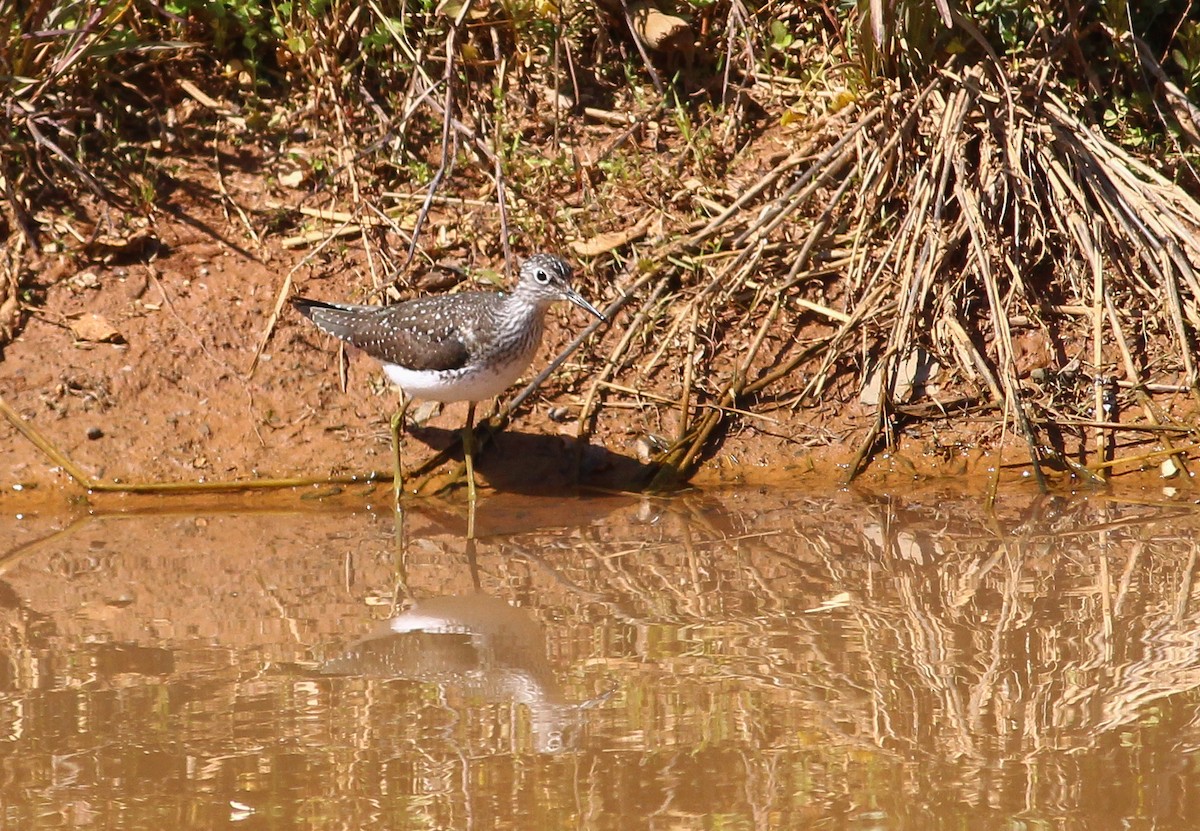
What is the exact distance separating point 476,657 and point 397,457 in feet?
6.41

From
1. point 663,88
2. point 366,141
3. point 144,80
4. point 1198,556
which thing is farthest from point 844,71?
point 144,80

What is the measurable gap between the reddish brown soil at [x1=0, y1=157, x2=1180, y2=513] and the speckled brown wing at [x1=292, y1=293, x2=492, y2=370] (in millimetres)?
358

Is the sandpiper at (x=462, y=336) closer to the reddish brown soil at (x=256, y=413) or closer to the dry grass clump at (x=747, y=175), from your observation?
the reddish brown soil at (x=256, y=413)

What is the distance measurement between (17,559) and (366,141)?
3096mm

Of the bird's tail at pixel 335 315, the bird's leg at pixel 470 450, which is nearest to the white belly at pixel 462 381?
the bird's leg at pixel 470 450

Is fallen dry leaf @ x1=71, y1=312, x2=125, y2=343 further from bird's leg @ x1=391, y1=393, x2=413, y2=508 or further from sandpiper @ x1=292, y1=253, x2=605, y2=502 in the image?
bird's leg @ x1=391, y1=393, x2=413, y2=508

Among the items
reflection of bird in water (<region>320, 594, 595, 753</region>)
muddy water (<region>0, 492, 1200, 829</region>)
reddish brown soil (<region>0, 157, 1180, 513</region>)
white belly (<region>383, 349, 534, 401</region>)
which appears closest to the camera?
muddy water (<region>0, 492, 1200, 829</region>)

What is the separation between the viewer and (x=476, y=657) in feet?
14.5

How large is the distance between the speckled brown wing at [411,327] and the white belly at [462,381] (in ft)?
0.14

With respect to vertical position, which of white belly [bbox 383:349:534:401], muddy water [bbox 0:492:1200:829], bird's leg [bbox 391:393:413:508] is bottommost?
muddy water [bbox 0:492:1200:829]

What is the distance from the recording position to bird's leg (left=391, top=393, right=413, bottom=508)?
619 cm

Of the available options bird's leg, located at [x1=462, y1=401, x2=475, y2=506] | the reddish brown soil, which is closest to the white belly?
bird's leg, located at [x1=462, y1=401, x2=475, y2=506]

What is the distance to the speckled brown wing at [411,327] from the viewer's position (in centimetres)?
598

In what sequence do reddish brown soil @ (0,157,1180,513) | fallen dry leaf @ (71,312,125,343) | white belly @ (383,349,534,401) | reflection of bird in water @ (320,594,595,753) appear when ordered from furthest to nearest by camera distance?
fallen dry leaf @ (71,312,125,343) < reddish brown soil @ (0,157,1180,513) < white belly @ (383,349,534,401) < reflection of bird in water @ (320,594,595,753)
